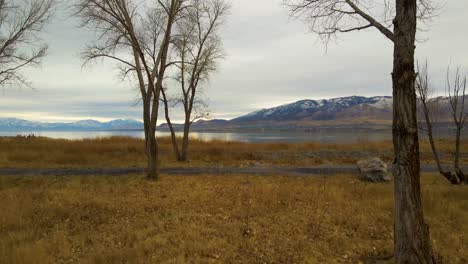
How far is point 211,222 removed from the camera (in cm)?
962

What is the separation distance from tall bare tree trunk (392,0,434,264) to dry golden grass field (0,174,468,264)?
1.72 meters

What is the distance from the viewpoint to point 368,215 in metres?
10.6

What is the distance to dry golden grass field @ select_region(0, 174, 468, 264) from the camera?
764 centimetres

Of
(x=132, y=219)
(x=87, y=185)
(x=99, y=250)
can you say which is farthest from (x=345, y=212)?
(x=87, y=185)

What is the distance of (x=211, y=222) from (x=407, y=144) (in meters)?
5.76

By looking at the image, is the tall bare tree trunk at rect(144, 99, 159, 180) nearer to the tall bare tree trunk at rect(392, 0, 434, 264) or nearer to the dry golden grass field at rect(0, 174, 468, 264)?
the dry golden grass field at rect(0, 174, 468, 264)

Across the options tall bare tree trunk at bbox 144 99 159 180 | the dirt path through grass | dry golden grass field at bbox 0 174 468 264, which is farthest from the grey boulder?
tall bare tree trunk at bbox 144 99 159 180

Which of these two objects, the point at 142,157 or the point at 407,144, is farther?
the point at 142,157

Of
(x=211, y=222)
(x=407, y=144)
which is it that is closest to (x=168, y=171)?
(x=211, y=222)

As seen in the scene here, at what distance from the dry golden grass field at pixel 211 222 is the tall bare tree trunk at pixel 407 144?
1.72m

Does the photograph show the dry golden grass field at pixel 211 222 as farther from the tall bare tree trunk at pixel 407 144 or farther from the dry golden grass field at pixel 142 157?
the dry golden grass field at pixel 142 157

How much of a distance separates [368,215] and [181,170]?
12.1 metres

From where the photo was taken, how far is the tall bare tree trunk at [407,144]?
5.88m

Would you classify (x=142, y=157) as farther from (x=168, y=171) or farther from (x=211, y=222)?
(x=211, y=222)
